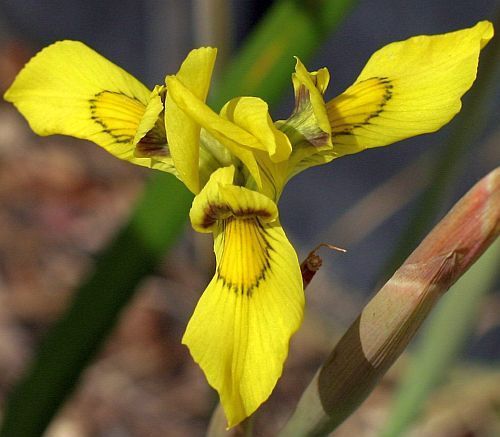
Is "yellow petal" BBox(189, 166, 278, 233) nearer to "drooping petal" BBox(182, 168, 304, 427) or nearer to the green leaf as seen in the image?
"drooping petal" BBox(182, 168, 304, 427)

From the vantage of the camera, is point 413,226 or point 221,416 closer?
point 221,416

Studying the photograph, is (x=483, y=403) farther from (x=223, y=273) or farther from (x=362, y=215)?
(x=223, y=273)

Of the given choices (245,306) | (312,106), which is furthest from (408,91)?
(245,306)

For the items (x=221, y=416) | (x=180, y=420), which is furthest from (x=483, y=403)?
(x=221, y=416)

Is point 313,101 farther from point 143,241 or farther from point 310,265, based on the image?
point 143,241

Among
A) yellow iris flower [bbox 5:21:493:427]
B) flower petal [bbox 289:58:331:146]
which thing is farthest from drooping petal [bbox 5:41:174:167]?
flower petal [bbox 289:58:331:146]

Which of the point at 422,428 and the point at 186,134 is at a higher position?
the point at 186,134
